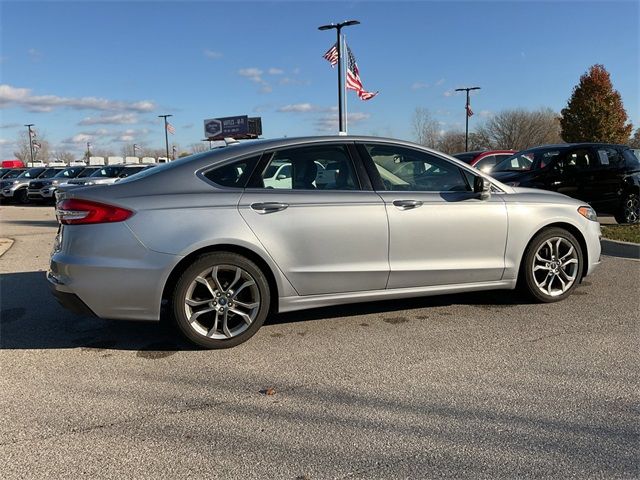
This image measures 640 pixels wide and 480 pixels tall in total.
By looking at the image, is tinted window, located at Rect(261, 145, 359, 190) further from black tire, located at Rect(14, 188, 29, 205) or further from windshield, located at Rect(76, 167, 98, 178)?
black tire, located at Rect(14, 188, 29, 205)

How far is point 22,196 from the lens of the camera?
24.0 meters

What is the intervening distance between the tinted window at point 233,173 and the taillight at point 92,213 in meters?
0.70

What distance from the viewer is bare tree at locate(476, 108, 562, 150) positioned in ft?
184

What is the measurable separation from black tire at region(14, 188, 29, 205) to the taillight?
2256cm

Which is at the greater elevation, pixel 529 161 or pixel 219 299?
pixel 529 161

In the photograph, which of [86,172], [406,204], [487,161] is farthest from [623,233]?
[86,172]

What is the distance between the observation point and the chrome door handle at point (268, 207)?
4.03 metres

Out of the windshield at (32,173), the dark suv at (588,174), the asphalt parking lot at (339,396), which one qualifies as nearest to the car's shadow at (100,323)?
the asphalt parking lot at (339,396)

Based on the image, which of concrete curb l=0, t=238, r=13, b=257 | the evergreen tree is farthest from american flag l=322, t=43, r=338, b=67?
the evergreen tree

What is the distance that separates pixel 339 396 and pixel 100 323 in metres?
2.62

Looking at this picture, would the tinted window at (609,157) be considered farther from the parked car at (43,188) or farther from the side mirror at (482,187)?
the parked car at (43,188)

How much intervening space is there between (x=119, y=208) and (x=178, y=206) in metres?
0.41

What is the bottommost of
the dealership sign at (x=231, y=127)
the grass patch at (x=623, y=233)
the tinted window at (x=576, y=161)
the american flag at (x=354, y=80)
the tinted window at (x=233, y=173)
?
the grass patch at (x=623, y=233)

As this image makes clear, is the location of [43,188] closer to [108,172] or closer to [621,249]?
[108,172]
